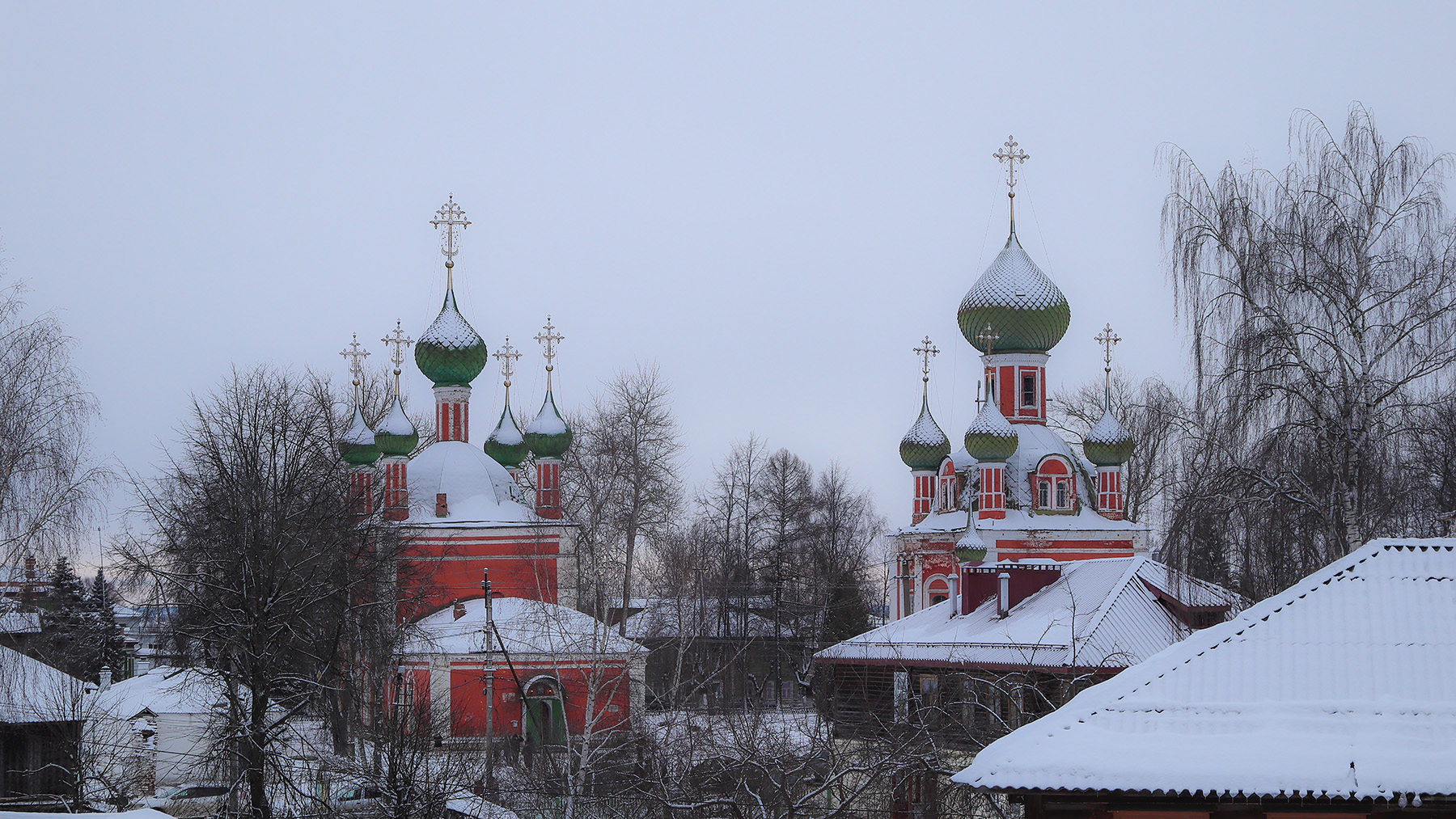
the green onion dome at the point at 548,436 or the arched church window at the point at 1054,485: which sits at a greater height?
the green onion dome at the point at 548,436

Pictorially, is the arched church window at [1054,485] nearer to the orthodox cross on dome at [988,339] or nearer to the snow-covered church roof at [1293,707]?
the orthodox cross on dome at [988,339]

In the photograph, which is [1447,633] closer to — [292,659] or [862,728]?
[862,728]

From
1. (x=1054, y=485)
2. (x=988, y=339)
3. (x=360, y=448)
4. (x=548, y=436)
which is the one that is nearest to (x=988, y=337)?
(x=988, y=339)

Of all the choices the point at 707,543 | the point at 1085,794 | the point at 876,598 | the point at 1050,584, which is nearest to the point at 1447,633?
the point at 1085,794

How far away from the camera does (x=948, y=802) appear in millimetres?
16172

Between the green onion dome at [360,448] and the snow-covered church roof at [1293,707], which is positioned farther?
the green onion dome at [360,448]

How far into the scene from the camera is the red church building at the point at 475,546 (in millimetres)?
28495

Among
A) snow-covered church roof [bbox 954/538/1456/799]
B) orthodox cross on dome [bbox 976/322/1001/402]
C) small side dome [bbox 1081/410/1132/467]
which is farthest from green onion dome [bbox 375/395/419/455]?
snow-covered church roof [bbox 954/538/1456/799]

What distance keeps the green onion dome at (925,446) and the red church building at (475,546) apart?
898 cm

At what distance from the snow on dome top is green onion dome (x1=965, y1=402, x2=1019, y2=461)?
34.3 ft

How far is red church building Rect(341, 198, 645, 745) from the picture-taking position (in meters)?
28.5

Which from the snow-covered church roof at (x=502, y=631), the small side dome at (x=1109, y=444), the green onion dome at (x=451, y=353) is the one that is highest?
the green onion dome at (x=451, y=353)

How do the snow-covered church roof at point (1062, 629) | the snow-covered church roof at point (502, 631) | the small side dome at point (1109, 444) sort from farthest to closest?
the small side dome at point (1109, 444) → the snow-covered church roof at point (502, 631) → the snow-covered church roof at point (1062, 629)

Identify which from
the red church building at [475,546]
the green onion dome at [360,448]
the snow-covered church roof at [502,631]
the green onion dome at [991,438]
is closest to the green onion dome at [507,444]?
the red church building at [475,546]
